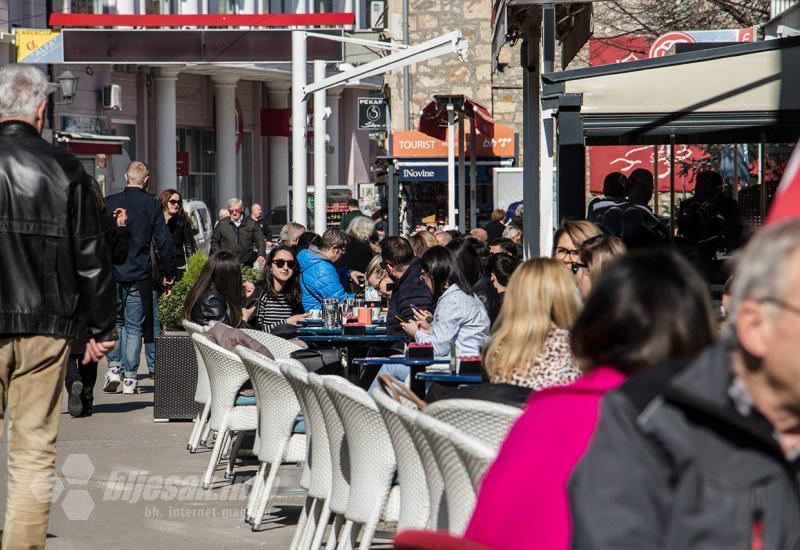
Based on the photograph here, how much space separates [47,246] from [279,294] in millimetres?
5704

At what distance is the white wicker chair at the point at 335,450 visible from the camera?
5.85 meters

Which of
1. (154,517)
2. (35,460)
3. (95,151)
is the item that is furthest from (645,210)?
(95,151)

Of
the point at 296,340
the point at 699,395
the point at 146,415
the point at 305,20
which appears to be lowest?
the point at 146,415

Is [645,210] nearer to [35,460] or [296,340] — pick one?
[296,340]

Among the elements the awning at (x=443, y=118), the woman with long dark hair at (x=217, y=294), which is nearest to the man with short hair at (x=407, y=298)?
the woman with long dark hair at (x=217, y=294)

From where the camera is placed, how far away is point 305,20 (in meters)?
22.3

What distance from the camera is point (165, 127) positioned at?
3797cm

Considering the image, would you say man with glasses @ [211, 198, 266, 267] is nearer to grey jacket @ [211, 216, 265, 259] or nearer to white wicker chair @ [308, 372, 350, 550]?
grey jacket @ [211, 216, 265, 259]

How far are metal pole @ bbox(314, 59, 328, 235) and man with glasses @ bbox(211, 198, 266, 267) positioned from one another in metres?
0.99

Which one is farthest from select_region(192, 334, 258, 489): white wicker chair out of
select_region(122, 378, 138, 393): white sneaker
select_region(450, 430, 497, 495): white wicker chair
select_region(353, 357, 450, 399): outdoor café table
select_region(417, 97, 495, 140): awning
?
Answer: select_region(417, 97, 495, 140): awning

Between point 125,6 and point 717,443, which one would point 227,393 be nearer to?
point 717,443

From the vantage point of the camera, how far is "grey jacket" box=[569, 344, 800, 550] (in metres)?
2.36

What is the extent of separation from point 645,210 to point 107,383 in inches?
223

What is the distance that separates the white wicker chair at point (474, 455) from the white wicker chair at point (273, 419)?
2924mm
